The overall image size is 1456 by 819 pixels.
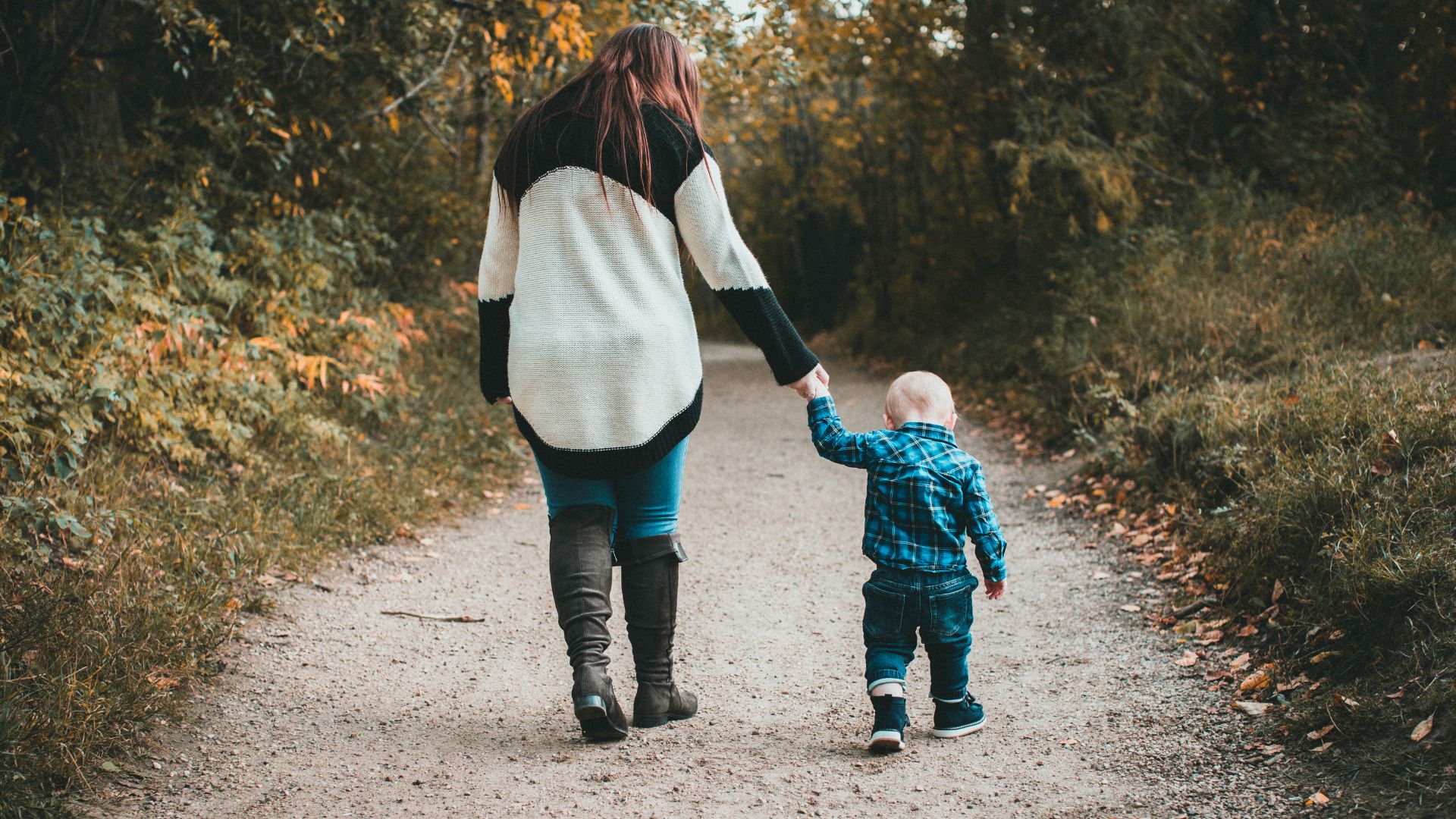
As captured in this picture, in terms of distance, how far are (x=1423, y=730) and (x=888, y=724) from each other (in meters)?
1.39

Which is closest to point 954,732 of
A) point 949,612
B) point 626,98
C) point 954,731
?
point 954,731

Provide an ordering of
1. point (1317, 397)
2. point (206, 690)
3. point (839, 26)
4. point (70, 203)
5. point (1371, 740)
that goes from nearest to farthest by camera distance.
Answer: point (1371, 740)
point (206, 690)
point (1317, 397)
point (70, 203)
point (839, 26)

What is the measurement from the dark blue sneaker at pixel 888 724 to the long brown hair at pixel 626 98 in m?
1.59

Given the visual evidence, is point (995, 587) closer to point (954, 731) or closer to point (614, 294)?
point (954, 731)

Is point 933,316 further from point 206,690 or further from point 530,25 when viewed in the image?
point 206,690

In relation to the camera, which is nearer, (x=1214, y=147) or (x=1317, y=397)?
(x=1317, y=397)

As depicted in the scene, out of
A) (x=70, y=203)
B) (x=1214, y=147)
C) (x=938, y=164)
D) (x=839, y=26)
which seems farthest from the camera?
(x=938, y=164)

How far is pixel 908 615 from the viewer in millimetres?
3143

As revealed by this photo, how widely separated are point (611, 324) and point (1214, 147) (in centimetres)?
941

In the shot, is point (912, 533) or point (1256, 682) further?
point (1256, 682)

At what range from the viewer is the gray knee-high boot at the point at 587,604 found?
3.13m

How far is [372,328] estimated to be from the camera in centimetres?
745

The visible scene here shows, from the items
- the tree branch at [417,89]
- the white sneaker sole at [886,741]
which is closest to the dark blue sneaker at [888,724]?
the white sneaker sole at [886,741]

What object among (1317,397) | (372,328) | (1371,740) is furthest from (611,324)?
(372,328)
